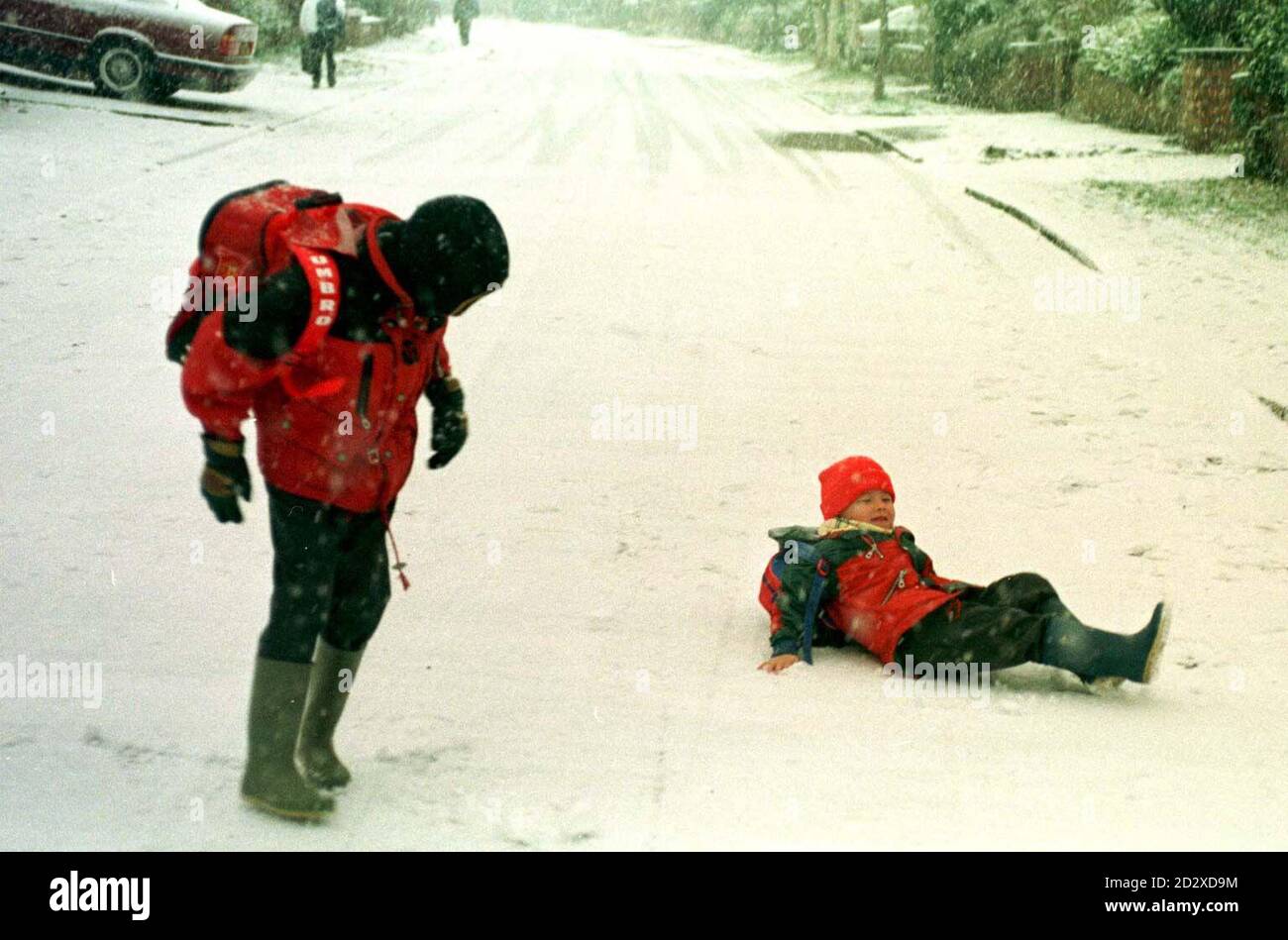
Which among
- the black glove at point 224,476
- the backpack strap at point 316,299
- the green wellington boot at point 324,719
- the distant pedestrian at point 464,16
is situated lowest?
the green wellington boot at point 324,719

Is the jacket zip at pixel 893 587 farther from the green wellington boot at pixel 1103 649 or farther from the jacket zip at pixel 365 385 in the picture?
the jacket zip at pixel 365 385

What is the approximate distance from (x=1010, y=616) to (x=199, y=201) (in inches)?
382

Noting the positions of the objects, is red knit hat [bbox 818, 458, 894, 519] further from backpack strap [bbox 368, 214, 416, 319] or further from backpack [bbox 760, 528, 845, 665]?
backpack strap [bbox 368, 214, 416, 319]

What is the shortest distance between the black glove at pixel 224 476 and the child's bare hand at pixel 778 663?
79.7 inches

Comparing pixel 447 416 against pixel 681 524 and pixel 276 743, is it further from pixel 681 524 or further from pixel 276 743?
pixel 681 524

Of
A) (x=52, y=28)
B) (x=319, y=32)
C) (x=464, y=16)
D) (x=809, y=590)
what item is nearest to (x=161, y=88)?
(x=52, y=28)

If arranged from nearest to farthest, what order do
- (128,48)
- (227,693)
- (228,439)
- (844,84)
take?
(228,439) < (227,693) < (128,48) < (844,84)

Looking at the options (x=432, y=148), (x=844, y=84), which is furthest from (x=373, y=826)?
(x=844, y=84)

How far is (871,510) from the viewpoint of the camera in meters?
5.32

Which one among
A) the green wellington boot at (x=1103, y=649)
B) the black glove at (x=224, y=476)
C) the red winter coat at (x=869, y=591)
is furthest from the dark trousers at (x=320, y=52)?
the black glove at (x=224, y=476)

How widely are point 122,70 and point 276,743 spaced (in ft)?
55.3

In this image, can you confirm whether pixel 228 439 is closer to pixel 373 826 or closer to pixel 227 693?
pixel 373 826

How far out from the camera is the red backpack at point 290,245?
3469 mm

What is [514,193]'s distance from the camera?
1462cm
